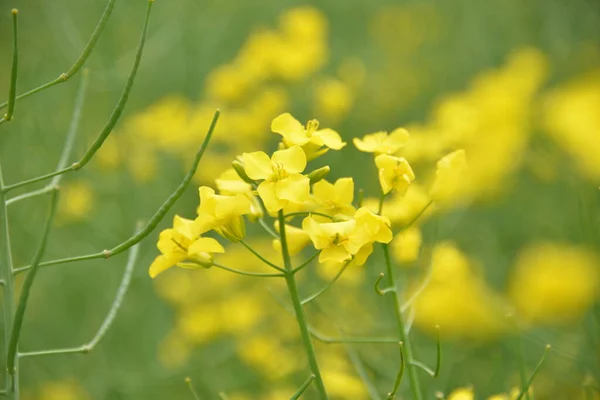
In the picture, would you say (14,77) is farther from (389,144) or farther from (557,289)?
(557,289)

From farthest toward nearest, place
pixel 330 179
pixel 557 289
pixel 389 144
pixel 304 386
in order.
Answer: pixel 330 179 < pixel 557 289 < pixel 389 144 < pixel 304 386

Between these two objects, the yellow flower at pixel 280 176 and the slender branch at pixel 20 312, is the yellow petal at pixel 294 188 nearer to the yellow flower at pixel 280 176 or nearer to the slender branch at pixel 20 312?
the yellow flower at pixel 280 176

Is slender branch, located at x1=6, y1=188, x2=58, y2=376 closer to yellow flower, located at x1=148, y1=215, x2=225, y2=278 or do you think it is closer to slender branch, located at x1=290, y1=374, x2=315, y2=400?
yellow flower, located at x1=148, y1=215, x2=225, y2=278

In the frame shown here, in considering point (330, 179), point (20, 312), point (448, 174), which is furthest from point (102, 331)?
point (330, 179)

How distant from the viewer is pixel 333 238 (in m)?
0.97

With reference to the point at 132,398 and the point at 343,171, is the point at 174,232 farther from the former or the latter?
the point at 343,171

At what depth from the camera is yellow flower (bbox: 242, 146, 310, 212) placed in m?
0.94

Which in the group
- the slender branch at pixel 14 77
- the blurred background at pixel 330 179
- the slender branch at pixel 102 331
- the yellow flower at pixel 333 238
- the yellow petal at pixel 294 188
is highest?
the slender branch at pixel 14 77

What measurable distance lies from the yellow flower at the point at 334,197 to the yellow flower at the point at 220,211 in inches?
3.7

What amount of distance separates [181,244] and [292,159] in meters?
0.18

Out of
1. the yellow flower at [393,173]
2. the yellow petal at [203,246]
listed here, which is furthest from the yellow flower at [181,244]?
the yellow flower at [393,173]

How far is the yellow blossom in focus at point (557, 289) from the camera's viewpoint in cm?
169

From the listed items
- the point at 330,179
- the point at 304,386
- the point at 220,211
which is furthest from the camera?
the point at 330,179

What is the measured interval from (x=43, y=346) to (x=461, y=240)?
4.93ft
